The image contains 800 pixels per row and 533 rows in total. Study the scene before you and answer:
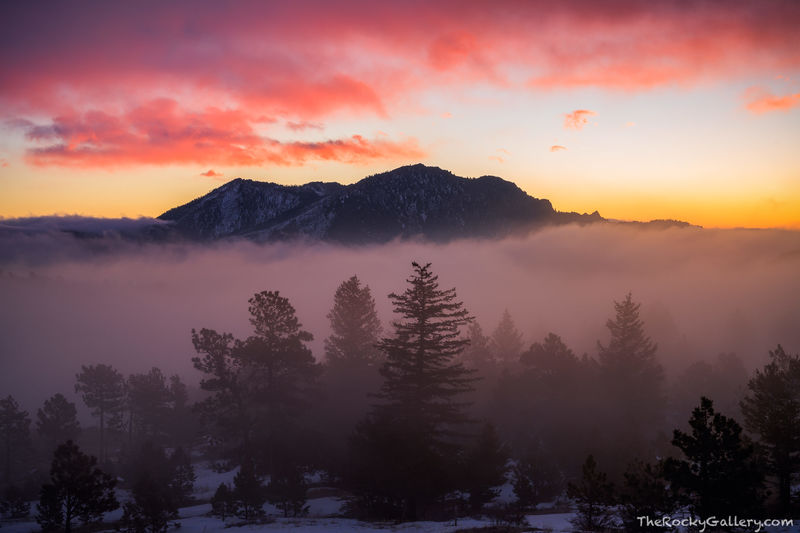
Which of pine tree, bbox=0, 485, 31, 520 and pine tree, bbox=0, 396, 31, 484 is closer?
pine tree, bbox=0, 485, 31, 520

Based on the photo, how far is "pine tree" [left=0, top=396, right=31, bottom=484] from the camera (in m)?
57.6

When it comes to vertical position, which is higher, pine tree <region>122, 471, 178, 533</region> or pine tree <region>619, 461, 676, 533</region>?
pine tree <region>619, 461, 676, 533</region>

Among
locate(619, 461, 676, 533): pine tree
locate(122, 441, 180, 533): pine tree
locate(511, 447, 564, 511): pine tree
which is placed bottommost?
locate(511, 447, 564, 511): pine tree

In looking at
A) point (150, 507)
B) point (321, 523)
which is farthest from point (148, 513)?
point (321, 523)

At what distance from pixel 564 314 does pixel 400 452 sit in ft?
548

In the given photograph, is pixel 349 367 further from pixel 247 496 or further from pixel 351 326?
pixel 247 496

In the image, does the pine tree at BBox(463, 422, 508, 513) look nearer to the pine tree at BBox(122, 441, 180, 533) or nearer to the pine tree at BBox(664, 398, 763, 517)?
the pine tree at BBox(664, 398, 763, 517)

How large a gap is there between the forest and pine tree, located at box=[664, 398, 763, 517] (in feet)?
0.19

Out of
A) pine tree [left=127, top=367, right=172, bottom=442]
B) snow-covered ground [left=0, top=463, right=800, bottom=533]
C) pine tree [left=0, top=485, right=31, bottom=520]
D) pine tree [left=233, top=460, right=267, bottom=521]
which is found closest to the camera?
snow-covered ground [left=0, top=463, right=800, bottom=533]

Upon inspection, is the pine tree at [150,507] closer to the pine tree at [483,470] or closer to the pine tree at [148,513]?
the pine tree at [148,513]

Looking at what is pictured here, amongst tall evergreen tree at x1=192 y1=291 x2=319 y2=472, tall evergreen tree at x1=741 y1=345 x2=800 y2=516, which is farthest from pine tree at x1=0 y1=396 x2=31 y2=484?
tall evergreen tree at x1=741 y1=345 x2=800 y2=516

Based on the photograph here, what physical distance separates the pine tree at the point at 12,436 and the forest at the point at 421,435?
269 millimetres

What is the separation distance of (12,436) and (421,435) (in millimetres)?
58599

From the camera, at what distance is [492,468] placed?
31.5 meters
